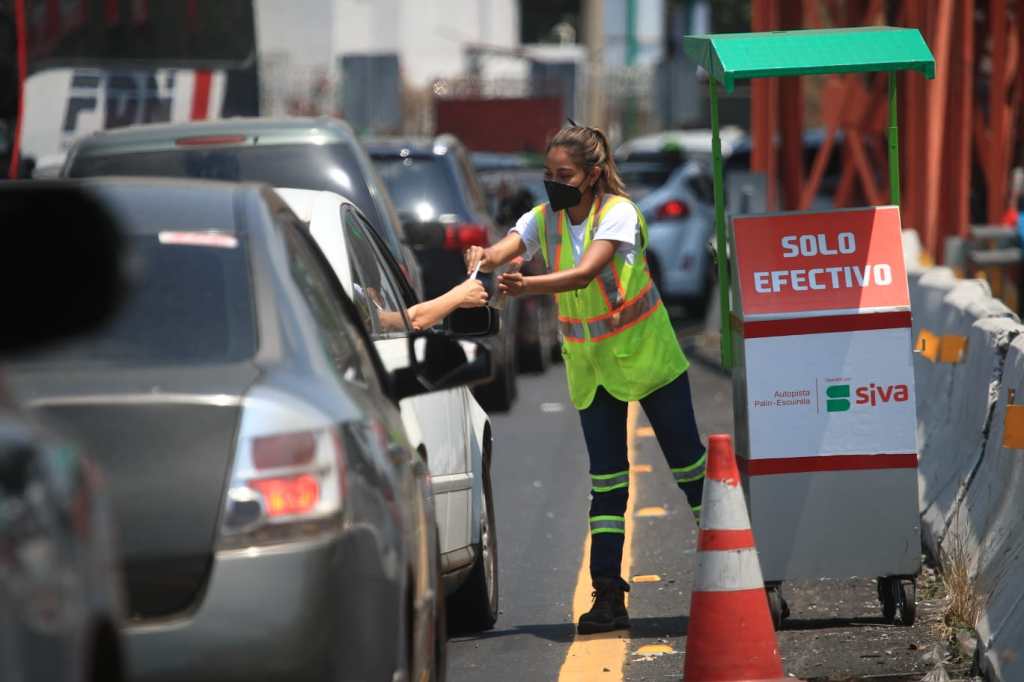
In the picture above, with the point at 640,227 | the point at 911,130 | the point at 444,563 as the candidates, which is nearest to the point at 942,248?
the point at 911,130

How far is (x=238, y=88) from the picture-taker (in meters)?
18.3

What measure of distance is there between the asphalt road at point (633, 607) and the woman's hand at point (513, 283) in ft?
4.14

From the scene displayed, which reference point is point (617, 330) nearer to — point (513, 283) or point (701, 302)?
point (513, 283)

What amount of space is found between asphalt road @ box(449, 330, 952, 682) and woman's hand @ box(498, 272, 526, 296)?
1.26 meters

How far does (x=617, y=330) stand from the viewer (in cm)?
745

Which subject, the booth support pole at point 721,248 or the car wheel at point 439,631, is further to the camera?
the booth support pole at point 721,248

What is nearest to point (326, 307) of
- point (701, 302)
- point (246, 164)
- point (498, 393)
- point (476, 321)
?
point (476, 321)

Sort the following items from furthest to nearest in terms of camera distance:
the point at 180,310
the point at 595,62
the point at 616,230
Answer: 1. the point at 595,62
2. the point at 616,230
3. the point at 180,310

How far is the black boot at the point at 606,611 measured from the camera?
24.3 ft

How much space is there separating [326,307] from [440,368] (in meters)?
0.47

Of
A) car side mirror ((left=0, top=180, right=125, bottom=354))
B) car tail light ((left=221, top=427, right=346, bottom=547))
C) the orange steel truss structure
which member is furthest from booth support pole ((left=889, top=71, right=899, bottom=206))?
the orange steel truss structure

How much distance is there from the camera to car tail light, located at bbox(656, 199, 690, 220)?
21.0m

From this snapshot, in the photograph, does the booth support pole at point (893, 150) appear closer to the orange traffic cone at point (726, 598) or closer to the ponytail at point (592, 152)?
the ponytail at point (592, 152)

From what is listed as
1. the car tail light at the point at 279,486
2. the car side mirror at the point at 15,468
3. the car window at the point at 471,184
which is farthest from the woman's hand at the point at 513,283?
the car window at the point at 471,184
